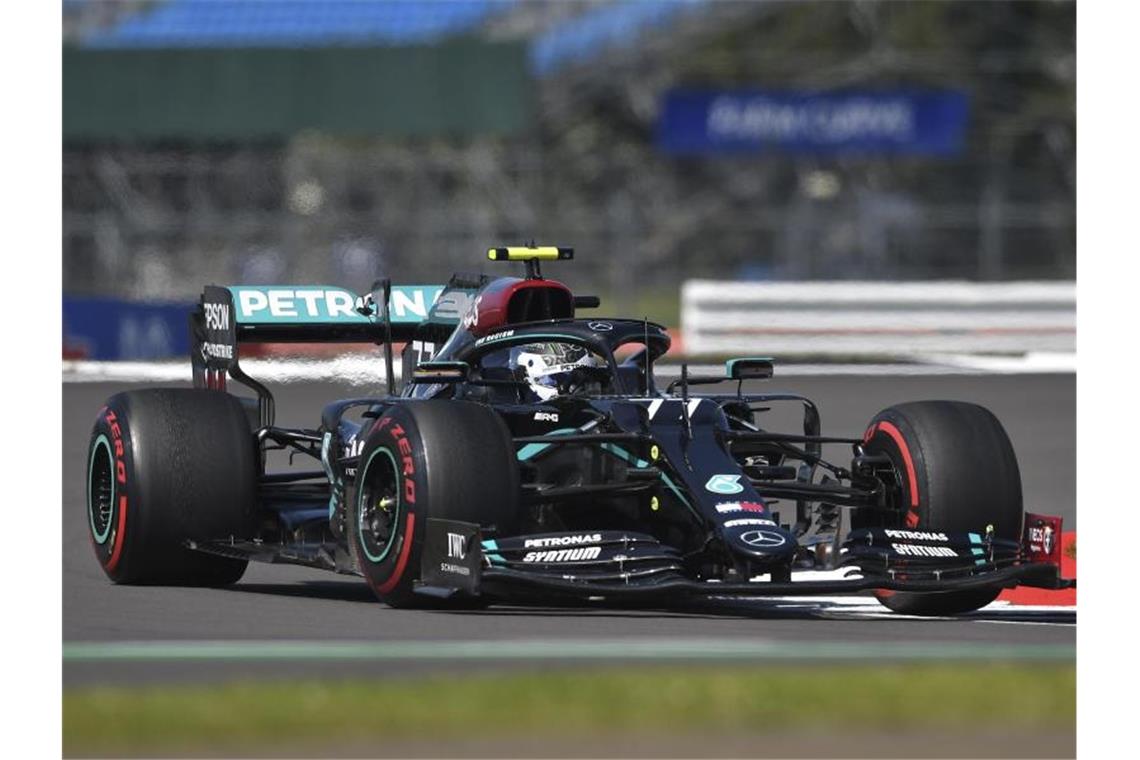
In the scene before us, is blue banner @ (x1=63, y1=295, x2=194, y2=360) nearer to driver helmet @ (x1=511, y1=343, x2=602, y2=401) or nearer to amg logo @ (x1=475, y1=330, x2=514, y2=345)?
amg logo @ (x1=475, y1=330, x2=514, y2=345)

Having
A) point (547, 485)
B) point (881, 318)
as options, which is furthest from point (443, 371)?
point (881, 318)

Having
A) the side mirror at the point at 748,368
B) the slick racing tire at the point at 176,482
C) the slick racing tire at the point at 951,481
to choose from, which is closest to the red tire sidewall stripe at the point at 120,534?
the slick racing tire at the point at 176,482

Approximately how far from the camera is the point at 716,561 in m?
10.1

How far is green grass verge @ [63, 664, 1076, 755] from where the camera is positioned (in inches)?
284

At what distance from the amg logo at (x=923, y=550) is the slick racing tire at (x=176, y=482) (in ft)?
10.4

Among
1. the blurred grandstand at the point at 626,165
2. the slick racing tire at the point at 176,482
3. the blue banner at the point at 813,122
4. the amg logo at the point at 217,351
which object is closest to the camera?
the slick racing tire at the point at 176,482

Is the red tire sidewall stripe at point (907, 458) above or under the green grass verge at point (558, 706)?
above

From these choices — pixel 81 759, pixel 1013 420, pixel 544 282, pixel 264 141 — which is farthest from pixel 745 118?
pixel 81 759

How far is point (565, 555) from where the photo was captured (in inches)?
391

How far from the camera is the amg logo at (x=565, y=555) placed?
992 cm

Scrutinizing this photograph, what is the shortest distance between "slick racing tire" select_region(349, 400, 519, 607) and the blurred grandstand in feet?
78.6

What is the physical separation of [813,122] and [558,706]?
111 feet

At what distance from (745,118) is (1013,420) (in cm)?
2073

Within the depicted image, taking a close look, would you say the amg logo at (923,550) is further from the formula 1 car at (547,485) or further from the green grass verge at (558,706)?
the green grass verge at (558,706)
